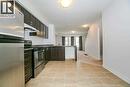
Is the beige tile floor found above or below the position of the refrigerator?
below

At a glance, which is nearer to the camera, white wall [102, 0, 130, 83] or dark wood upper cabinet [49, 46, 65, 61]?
white wall [102, 0, 130, 83]

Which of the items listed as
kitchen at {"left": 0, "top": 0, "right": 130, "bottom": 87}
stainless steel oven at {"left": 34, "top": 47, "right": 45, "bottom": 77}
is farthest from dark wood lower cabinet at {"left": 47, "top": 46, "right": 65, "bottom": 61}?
stainless steel oven at {"left": 34, "top": 47, "right": 45, "bottom": 77}

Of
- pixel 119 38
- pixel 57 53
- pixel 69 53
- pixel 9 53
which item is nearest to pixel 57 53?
pixel 57 53

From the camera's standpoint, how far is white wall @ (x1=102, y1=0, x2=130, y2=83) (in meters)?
3.76

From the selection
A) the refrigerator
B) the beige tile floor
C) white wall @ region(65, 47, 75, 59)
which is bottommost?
the beige tile floor

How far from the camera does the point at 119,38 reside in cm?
432

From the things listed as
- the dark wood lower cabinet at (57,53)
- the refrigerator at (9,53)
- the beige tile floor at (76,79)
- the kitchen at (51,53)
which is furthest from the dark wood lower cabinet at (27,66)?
the dark wood lower cabinet at (57,53)

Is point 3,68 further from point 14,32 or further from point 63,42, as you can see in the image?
point 63,42

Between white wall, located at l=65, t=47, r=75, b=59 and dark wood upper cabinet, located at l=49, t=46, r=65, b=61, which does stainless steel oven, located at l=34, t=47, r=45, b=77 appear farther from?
white wall, located at l=65, t=47, r=75, b=59

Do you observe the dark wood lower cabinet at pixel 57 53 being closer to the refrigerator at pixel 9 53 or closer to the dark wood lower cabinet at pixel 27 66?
the dark wood lower cabinet at pixel 27 66

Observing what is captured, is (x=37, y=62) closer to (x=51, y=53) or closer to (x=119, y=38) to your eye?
(x=119, y=38)

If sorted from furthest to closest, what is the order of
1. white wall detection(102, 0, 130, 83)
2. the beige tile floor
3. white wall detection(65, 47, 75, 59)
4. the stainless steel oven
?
white wall detection(65, 47, 75, 59) → the stainless steel oven → white wall detection(102, 0, 130, 83) → the beige tile floor

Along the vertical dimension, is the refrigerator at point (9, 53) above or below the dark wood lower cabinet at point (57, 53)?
above

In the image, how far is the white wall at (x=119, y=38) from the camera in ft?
12.3
